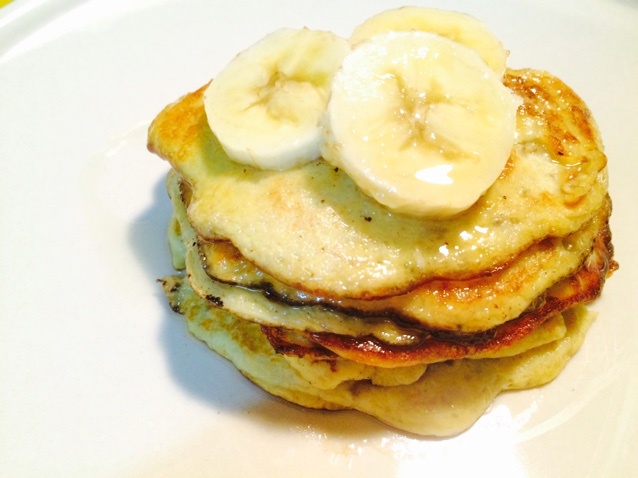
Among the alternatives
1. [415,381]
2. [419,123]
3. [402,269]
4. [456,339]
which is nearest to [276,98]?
[419,123]

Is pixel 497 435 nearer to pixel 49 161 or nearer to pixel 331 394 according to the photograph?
pixel 331 394

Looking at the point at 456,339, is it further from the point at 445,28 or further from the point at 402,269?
the point at 445,28

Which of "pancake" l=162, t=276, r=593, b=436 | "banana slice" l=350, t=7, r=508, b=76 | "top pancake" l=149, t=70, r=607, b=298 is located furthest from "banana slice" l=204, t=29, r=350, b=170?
"pancake" l=162, t=276, r=593, b=436

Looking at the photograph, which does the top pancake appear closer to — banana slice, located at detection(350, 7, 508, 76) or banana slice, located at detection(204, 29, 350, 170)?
banana slice, located at detection(204, 29, 350, 170)

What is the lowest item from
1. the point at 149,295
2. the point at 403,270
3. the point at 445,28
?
the point at 149,295

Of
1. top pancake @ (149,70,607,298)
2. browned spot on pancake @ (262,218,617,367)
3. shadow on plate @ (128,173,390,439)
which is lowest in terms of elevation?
shadow on plate @ (128,173,390,439)

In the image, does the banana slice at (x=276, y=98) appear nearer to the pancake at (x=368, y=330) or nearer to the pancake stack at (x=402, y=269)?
the pancake stack at (x=402, y=269)
